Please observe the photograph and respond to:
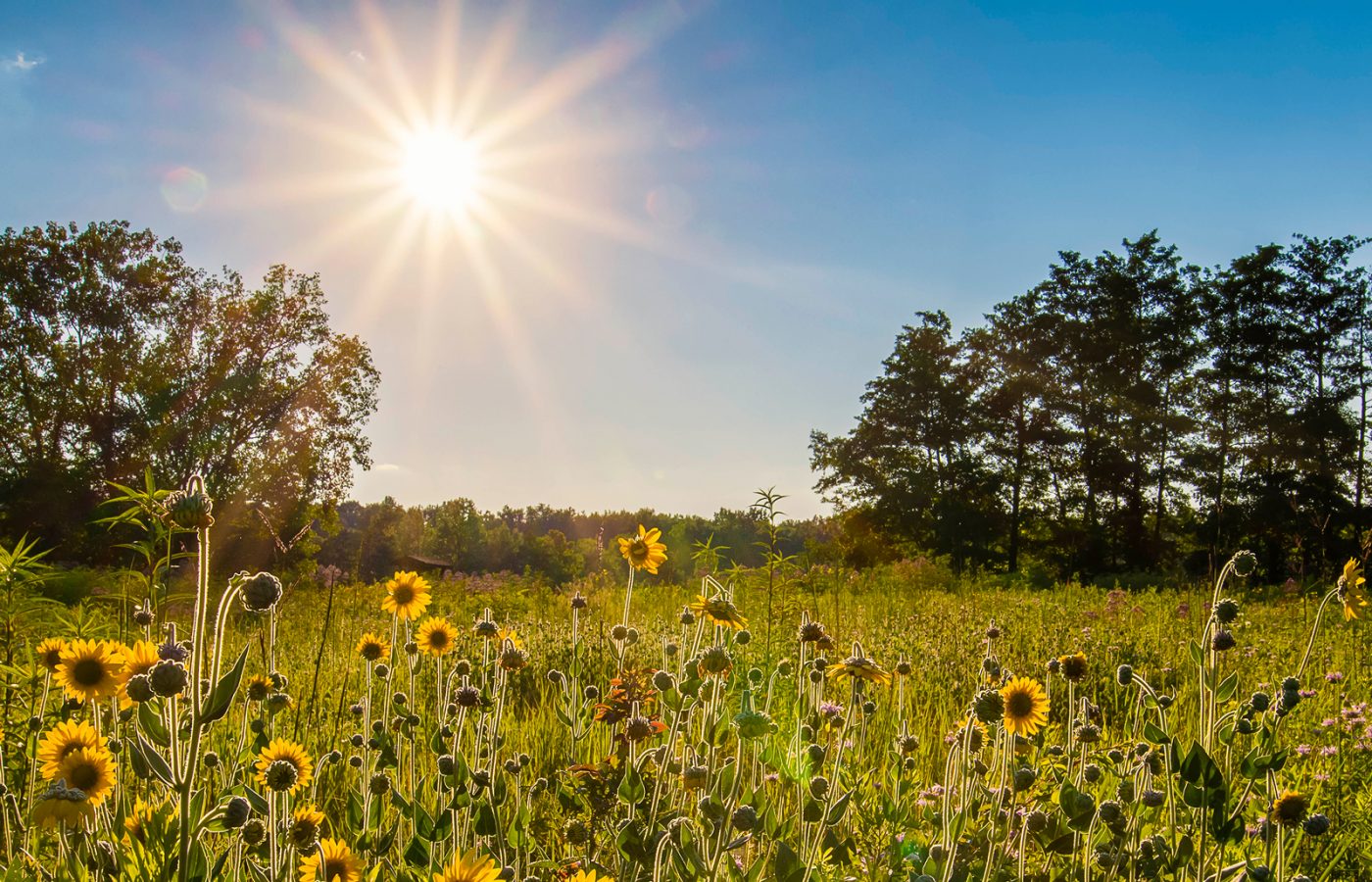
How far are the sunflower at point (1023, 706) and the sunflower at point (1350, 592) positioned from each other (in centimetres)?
65

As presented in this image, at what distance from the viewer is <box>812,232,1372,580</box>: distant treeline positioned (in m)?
20.4

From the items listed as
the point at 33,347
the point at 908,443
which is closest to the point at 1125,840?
the point at 33,347

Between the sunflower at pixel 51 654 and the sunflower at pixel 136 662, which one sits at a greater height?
the sunflower at pixel 136 662

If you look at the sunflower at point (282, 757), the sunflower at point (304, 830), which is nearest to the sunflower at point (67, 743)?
the sunflower at point (282, 757)

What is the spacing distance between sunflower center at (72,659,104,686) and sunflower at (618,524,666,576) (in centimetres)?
129

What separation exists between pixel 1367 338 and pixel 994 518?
392 inches

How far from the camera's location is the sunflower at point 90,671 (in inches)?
55.2

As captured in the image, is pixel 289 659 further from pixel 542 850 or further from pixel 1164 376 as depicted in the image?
pixel 1164 376

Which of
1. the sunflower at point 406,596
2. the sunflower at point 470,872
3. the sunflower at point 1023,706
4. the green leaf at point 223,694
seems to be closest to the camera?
the green leaf at point 223,694

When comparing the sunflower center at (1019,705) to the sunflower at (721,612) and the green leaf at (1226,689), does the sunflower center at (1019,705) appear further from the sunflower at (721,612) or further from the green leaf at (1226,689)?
the sunflower at (721,612)

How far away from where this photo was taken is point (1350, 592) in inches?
70.4

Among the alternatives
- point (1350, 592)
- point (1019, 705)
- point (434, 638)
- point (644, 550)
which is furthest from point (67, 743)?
point (1350, 592)

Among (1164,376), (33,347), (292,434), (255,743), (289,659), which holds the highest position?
(1164,376)

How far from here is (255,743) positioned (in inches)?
81.1
